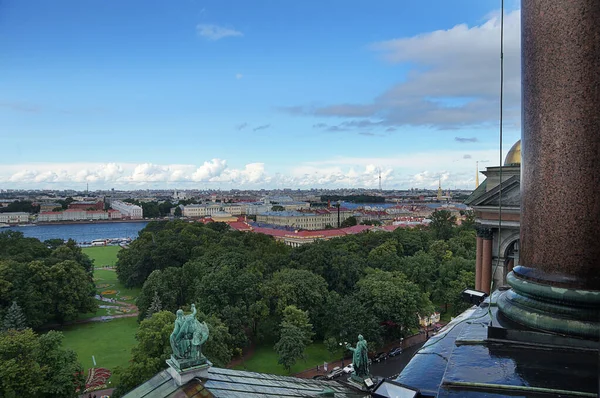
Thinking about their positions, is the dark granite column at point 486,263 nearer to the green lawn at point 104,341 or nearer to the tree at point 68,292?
the green lawn at point 104,341

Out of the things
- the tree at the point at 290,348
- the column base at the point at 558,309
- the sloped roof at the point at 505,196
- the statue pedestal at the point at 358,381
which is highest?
the sloped roof at the point at 505,196

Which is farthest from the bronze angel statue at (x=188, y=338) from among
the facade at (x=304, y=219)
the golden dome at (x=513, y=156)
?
the facade at (x=304, y=219)

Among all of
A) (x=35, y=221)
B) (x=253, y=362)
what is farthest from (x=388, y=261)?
(x=35, y=221)

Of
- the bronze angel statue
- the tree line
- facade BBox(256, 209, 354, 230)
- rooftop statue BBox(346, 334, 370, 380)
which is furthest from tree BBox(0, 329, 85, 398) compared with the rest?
facade BBox(256, 209, 354, 230)

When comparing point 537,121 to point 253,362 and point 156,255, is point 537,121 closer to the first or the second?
point 253,362

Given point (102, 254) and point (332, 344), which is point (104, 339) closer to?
point (332, 344)
